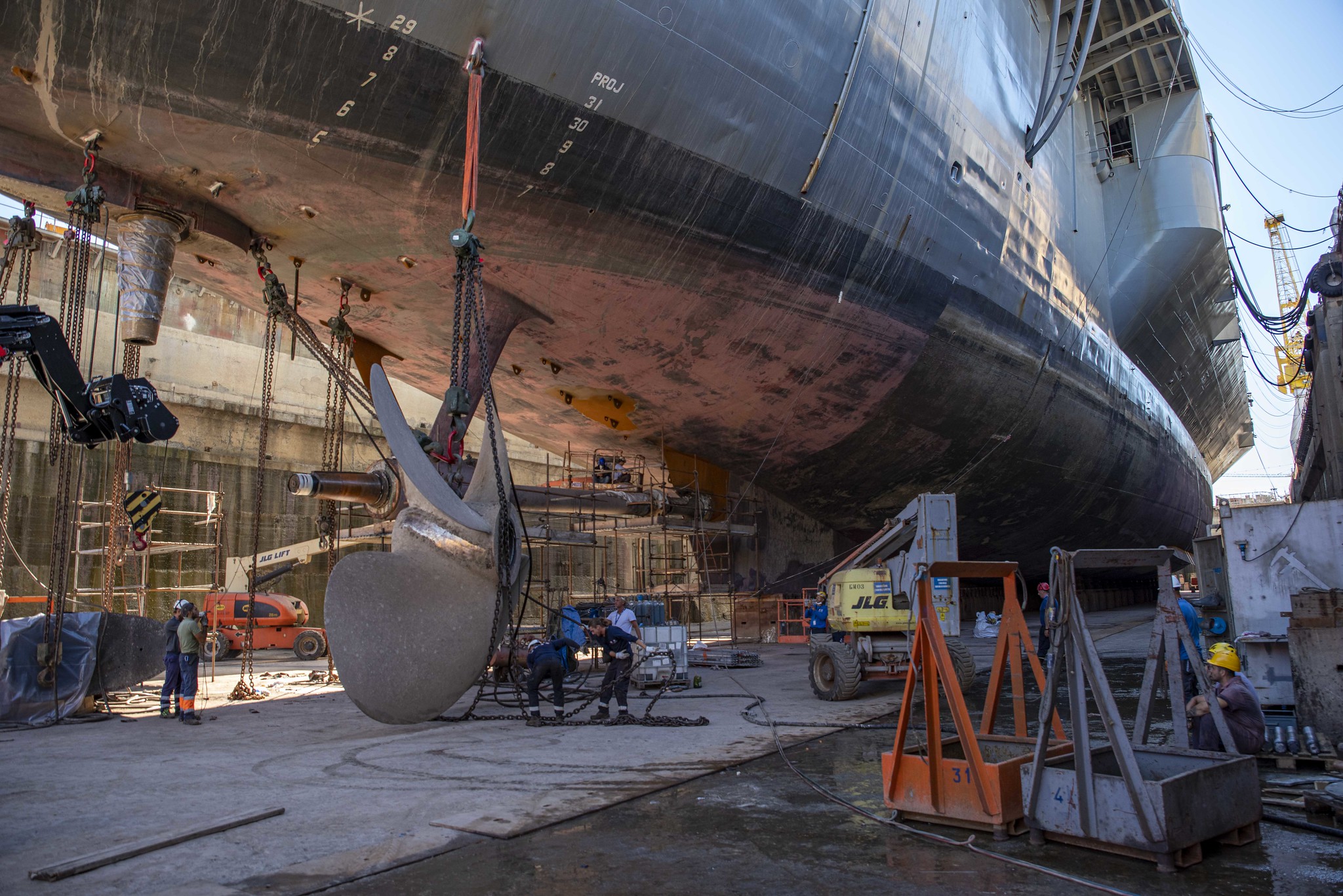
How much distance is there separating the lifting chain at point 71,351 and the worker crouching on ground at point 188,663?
3.95 feet

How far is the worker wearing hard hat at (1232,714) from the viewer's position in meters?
5.48

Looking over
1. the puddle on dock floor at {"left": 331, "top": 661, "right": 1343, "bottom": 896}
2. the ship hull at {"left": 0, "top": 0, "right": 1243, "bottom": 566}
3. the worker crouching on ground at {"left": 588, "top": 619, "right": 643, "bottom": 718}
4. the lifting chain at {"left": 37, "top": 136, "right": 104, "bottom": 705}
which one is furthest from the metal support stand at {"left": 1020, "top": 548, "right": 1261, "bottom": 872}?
the lifting chain at {"left": 37, "top": 136, "right": 104, "bottom": 705}

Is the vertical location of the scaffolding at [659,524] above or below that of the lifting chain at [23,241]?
below

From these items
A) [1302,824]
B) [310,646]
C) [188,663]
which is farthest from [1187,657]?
[310,646]

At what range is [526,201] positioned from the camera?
1010cm

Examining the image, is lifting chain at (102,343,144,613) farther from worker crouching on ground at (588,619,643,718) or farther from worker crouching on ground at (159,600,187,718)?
worker crouching on ground at (588,619,643,718)

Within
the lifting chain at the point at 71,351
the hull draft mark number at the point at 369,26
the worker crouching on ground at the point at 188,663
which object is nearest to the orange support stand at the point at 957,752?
the hull draft mark number at the point at 369,26

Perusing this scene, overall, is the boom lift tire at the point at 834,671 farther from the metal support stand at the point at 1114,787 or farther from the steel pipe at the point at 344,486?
the steel pipe at the point at 344,486

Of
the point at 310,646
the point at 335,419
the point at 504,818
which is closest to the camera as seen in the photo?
the point at 504,818

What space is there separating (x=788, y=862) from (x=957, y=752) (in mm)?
1850

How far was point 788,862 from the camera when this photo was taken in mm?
4434

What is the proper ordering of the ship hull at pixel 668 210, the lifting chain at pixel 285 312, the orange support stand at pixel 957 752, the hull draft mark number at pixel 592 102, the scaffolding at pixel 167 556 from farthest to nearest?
the scaffolding at pixel 167 556 → the lifting chain at pixel 285 312 → the hull draft mark number at pixel 592 102 → the ship hull at pixel 668 210 → the orange support stand at pixel 957 752

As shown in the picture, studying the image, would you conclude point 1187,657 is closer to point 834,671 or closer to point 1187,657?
point 1187,657

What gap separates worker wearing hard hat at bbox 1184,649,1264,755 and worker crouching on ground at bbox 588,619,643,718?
523 cm
